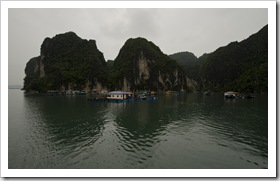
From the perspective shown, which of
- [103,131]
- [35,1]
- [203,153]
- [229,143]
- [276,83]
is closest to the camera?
[276,83]

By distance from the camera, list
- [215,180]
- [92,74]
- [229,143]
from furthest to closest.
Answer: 1. [92,74]
2. [229,143]
3. [215,180]

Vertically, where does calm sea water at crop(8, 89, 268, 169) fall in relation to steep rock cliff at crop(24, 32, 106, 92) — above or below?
below

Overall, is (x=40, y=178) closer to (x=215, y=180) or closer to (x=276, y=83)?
(x=215, y=180)

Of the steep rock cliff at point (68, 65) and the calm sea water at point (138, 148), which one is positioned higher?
the steep rock cliff at point (68, 65)

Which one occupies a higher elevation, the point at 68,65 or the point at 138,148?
the point at 68,65

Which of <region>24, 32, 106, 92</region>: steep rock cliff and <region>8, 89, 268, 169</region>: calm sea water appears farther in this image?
<region>24, 32, 106, 92</region>: steep rock cliff

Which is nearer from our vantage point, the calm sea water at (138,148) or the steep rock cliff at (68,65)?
the calm sea water at (138,148)

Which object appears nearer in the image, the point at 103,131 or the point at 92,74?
the point at 103,131

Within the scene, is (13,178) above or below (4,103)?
below

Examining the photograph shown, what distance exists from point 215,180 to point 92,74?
591 ft

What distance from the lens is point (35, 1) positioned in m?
11.3

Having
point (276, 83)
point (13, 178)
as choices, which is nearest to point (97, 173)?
point (13, 178)

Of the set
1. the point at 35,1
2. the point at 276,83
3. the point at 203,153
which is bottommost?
the point at 203,153

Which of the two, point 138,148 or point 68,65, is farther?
point 68,65
